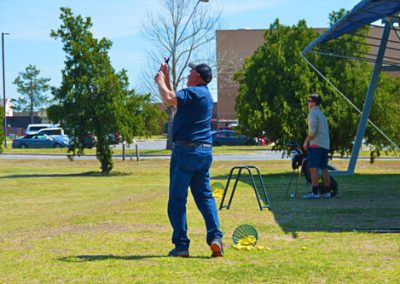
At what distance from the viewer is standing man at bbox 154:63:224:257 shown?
25.2ft

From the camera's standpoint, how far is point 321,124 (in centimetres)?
1383

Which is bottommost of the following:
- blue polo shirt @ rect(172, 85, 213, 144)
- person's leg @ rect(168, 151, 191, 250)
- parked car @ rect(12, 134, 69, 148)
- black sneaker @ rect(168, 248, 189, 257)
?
parked car @ rect(12, 134, 69, 148)

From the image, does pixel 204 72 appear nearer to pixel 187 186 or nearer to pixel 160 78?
pixel 160 78

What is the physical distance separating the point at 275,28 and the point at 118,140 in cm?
623

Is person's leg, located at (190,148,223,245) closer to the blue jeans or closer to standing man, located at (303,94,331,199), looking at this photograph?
the blue jeans

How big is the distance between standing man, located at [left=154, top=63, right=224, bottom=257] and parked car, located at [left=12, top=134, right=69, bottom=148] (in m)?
48.3

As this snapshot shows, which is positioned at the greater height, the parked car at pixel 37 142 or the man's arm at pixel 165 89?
the man's arm at pixel 165 89

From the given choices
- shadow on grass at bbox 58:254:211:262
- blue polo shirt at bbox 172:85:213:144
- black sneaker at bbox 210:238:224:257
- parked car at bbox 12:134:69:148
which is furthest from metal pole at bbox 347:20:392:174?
parked car at bbox 12:134:69:148

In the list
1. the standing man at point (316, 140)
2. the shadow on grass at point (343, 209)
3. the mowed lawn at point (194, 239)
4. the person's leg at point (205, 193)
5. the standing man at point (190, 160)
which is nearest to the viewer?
the mowed lawn at point (194, 239)

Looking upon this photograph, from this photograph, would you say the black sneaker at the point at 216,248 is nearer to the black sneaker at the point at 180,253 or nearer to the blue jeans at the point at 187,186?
the blue jeans at the point at 187,186

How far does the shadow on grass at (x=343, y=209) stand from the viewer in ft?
32.7

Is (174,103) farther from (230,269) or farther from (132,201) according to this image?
(132,201)

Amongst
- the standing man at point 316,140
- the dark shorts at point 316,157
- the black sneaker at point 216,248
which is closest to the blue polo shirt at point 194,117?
the black sneaker at point 216,248

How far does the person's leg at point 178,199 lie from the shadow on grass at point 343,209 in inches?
79.0
